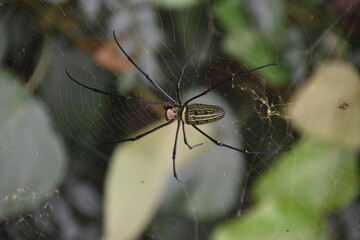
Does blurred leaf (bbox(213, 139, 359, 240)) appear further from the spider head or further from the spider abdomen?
the spider head

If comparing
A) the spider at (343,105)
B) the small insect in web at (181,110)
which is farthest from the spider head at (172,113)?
the spider at (343,105)

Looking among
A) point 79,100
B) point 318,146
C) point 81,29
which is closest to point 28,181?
point 79,100

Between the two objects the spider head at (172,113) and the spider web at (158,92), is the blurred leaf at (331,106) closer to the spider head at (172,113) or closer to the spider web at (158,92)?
the spider web at (158,92)

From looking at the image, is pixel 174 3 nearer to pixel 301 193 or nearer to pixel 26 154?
pixel 301 193

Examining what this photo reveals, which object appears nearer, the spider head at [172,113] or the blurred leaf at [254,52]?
the blurred leaf at [254,52]

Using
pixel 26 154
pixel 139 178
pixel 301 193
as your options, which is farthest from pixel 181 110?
pixel 26 154

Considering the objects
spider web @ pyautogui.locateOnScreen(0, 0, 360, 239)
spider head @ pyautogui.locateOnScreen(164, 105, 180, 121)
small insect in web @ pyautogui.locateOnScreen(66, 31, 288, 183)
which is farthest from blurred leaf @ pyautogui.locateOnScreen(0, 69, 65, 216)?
spider head @ pyautogui.locateOnScreen(164, 105, 180, 121)

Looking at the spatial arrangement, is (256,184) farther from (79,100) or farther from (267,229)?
(79,100)
